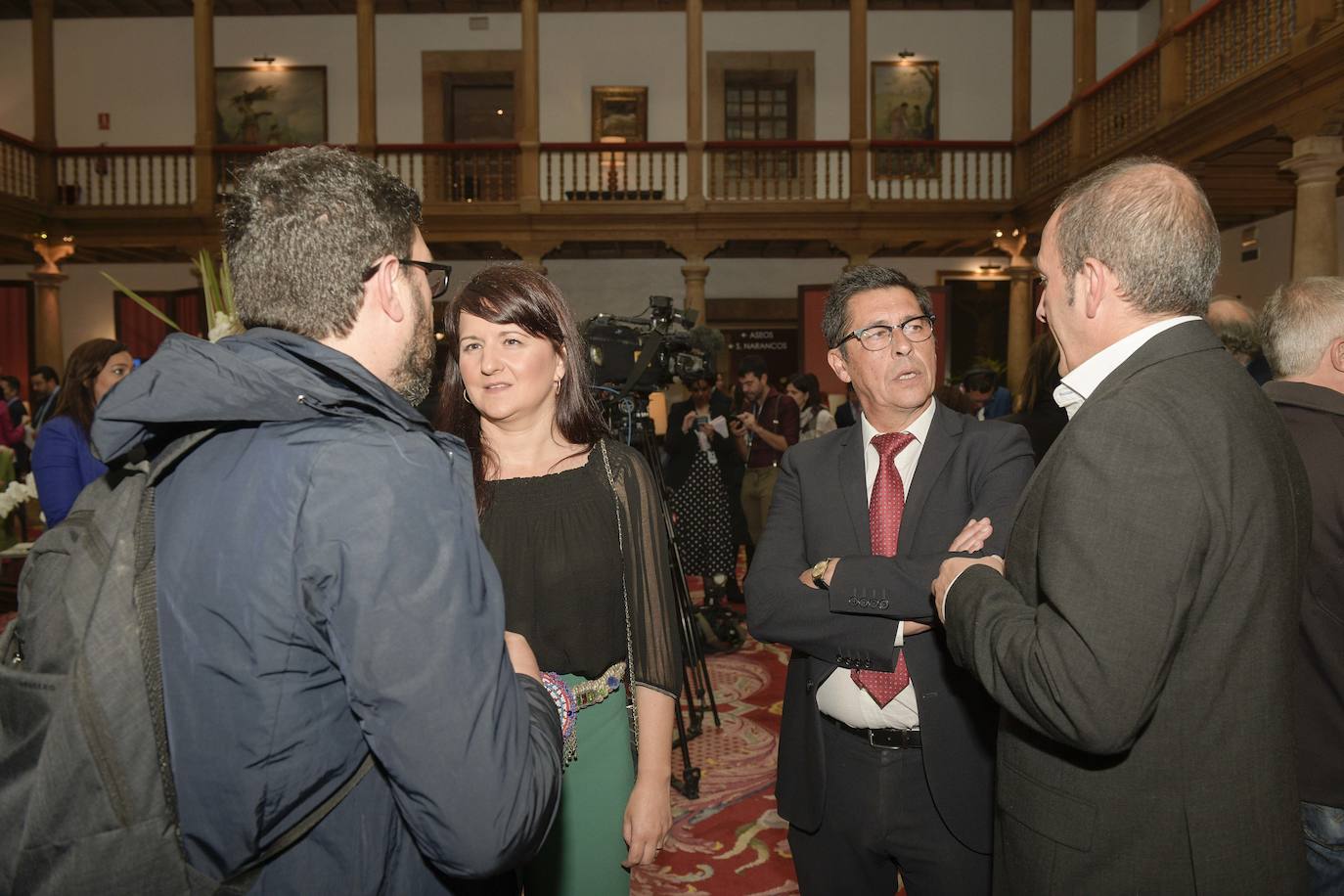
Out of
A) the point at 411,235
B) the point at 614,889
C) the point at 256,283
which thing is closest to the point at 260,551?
the point at 256,283

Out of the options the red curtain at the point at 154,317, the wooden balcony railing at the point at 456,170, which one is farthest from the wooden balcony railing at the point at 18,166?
the wooden balcony railing at the point at 456,170

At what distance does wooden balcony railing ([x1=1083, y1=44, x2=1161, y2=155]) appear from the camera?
9.21 m

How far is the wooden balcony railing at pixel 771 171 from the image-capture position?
12.2 m

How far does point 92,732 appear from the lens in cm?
87

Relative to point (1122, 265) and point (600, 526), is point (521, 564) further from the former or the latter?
point (1122, 265)

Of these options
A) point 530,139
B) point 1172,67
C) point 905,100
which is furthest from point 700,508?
point 905,100

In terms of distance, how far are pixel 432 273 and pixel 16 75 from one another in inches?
683

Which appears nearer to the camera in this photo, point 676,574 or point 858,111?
point 676,574

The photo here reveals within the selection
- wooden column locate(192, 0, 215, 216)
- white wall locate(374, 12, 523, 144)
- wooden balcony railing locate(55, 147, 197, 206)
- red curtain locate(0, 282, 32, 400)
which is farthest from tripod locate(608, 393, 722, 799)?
red curtain locate(0, 282, 32, 400)

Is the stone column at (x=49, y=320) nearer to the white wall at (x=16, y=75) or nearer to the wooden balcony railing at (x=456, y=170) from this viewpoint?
the white wall at (x=16, y=75)

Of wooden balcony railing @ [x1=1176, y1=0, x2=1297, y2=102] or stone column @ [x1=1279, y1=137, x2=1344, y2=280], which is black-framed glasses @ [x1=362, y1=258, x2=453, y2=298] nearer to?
stone column @ [x1=1279, y1=137, x2=1344, y2=280]

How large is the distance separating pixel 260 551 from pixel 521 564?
0.82 m

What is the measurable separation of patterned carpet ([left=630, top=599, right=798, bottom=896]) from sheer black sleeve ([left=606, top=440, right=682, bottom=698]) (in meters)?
1.30

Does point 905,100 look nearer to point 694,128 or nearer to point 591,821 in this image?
point 694,128
